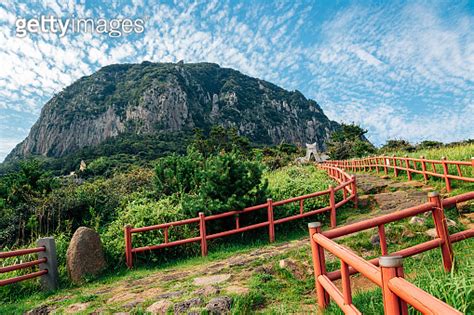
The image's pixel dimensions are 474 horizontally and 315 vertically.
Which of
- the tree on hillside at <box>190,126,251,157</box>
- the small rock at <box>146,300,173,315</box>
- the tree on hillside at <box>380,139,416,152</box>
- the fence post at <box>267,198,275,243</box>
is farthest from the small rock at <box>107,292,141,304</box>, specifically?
the tree on hillside at <box>190,126,251,157</box>

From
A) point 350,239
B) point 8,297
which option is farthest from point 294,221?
point 8,297

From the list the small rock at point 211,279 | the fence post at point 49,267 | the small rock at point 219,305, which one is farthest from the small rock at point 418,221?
the fence post at point 49,267

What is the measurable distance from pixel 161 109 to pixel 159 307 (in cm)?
10805

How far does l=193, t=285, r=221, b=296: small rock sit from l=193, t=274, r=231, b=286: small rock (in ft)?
0.96

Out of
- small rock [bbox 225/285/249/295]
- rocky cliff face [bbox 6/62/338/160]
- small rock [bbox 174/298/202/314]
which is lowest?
small rock [bbox 174/298/202/314]

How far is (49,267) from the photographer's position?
20.7 feet

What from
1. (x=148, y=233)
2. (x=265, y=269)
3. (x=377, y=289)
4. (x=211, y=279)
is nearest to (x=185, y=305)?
(x=211, y=279)

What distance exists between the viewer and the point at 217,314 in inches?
146

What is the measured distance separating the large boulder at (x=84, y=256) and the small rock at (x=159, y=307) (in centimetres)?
296

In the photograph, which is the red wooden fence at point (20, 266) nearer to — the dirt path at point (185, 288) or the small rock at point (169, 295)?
the dirt path at point (185, 288)

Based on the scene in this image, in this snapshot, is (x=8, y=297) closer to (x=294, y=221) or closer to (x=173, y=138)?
(x=294, y=221)

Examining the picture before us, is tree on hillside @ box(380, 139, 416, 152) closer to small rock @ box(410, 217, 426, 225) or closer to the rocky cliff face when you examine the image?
Result: small rock @ box(410, 217, 426, 225)

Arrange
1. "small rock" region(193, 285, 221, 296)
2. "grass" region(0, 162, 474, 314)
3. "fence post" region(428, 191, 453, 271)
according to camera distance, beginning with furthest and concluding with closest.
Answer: "small rock" region(193, 285, 221, 296) < "fence post" region(428, 191, 453, 271) < "grass" region(0, 162, 474, 314)

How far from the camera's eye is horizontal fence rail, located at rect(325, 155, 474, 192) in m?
8.85
